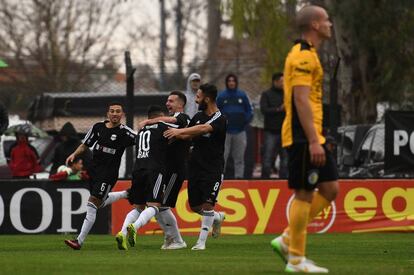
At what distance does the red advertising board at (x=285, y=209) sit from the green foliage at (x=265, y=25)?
9686 mm

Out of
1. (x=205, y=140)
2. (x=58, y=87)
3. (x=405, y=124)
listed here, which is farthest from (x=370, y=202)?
(x=58, y=87)

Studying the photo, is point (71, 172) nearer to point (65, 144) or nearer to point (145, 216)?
point (65, 144)

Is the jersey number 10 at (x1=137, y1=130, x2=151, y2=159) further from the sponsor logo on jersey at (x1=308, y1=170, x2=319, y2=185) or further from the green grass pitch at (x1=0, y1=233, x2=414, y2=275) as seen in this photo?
the sponsor logo on jersey at (x1=308, y1=170, x2=319, y2=185)

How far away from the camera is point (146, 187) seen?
15.9m

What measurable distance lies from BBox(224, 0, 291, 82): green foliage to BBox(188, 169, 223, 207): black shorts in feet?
Answer: 46.5

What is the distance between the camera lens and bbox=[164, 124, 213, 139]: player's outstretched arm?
15336mm

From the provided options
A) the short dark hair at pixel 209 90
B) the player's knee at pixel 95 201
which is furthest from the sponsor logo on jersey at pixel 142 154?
the short dark hair at pixel 209 90

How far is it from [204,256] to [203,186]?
2.08 meters

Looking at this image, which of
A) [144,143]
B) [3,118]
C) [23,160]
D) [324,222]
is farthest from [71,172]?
[144,143]

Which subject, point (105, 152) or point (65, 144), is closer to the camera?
point (105, 152)

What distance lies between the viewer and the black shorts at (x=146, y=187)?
15641mm

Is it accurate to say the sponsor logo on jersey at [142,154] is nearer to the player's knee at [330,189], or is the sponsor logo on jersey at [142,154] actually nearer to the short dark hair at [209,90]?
the short dark hair at [209,90]

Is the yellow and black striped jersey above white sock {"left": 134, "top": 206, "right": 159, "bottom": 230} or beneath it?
above

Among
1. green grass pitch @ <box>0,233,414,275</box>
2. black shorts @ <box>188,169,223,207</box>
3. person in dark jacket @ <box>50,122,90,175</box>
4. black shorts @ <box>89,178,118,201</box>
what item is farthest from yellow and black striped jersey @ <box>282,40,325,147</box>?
person in dark jacket @ <box>50,122,90,175</box>
